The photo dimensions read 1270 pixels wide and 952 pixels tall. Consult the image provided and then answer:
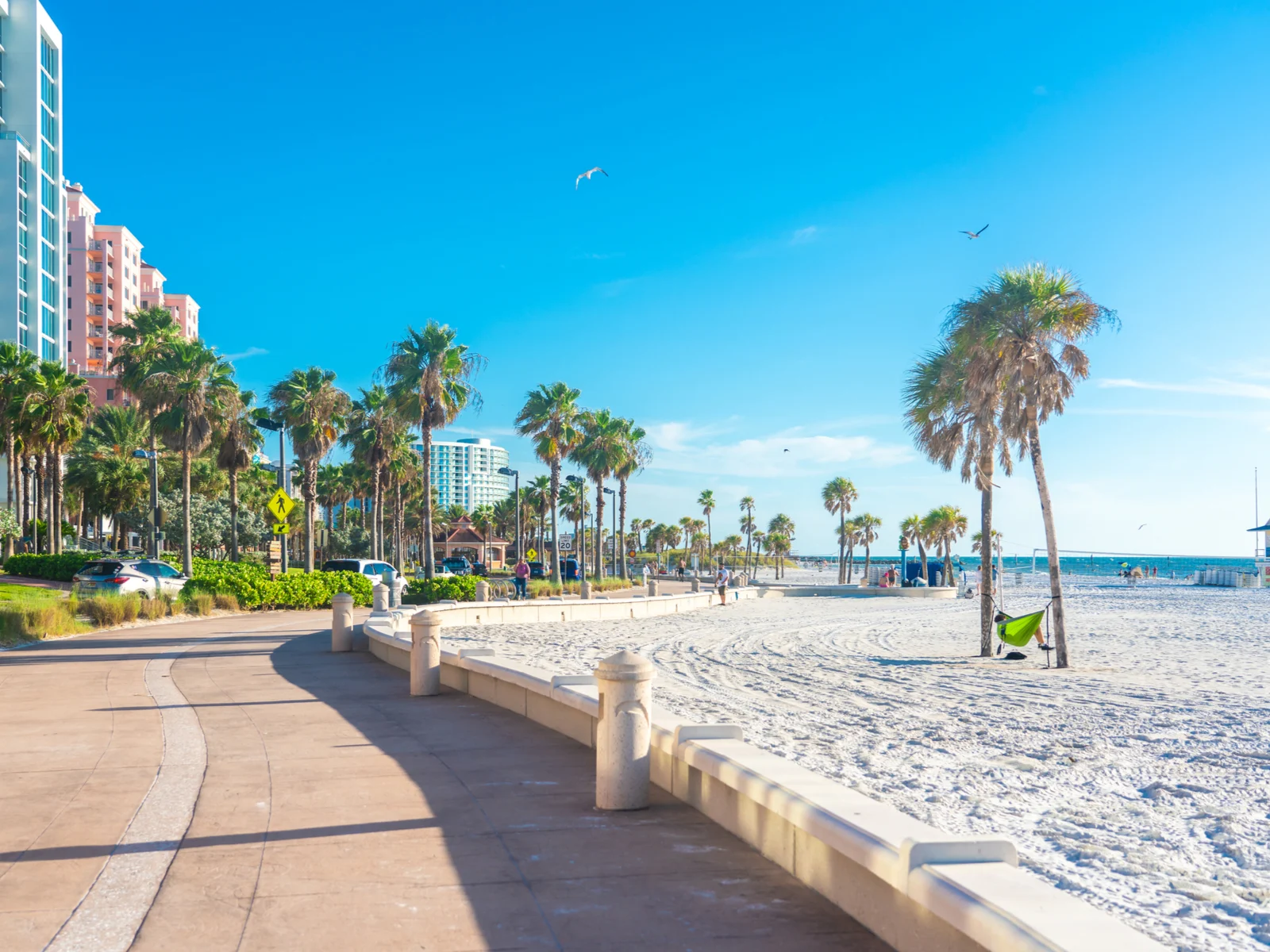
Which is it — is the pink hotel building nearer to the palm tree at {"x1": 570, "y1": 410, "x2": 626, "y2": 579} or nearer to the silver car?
the palm tree at {"x1": 570, "y1": 410, "x2": 626, "y2": 579}

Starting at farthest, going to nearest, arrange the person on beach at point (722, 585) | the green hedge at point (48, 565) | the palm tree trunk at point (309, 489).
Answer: the palm tree trunk at point (309, 489), the person on beach at point (722, 585), the green hedge at point (48, 565)

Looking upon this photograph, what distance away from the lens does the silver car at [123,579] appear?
2602 cm

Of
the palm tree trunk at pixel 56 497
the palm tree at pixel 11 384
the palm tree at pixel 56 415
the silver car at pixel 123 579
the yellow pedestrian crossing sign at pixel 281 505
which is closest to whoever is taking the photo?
the yellow pedestrian crossing sign at pixel 281 505

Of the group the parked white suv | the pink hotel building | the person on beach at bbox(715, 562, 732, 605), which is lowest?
the person on beach at bbox(715, 562, 732, 605)

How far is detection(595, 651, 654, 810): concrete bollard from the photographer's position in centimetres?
590

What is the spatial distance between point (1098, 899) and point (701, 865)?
2.23m

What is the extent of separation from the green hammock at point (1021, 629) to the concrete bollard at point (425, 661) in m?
12.4

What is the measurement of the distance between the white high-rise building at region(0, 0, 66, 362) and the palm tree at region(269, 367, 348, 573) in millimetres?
39549

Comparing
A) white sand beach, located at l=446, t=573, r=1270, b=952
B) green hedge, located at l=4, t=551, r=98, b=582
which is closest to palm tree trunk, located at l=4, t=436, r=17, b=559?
green hedge, located at l=4, t=551, r=98, b=582

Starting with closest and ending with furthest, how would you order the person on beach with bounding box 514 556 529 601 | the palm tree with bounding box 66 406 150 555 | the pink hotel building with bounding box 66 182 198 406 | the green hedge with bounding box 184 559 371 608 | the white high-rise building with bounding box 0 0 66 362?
the green hedge with bounding box 184 559 371 608 → the person on beach with bounding box 514 556 529 601 → the palm tree with bounding box 66 406 150 555 → the white high-rise building with bounding box 0 0 66 362 → the pink hotel building with bounding box 66 182 198 406

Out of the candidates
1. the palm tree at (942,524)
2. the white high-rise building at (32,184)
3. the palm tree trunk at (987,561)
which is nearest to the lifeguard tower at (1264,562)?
the palm tree at (942,524)

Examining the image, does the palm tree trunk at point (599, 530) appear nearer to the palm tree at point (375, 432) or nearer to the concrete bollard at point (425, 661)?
the palm tree at point (375, 432)

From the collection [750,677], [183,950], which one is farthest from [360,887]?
[750,677]

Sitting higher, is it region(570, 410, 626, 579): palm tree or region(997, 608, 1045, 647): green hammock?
region(570, 410, 626, 579): palm tree
